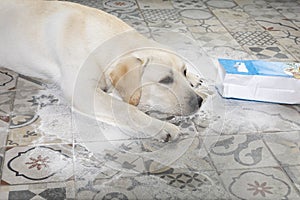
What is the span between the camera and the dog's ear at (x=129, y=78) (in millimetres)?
1436

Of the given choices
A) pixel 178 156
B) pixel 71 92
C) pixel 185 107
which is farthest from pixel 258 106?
pixel 71 92

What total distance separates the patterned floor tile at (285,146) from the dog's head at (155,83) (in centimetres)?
27

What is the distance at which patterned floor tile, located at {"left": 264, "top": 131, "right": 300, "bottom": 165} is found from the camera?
1378mm

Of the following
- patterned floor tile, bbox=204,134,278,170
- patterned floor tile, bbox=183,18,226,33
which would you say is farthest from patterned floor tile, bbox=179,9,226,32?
patterned floor tile, bbox=204,134,278,170

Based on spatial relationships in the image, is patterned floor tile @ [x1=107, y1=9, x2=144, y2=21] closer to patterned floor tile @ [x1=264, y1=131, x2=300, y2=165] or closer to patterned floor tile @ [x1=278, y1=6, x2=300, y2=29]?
patterned floor tile @ [x1=278, y1=6, x2=300, y2=29]

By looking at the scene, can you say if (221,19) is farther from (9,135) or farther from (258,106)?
(9,135)

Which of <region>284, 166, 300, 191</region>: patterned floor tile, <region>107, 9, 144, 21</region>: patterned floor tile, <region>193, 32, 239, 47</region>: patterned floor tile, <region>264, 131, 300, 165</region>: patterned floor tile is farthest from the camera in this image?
<region>107, 9, 144, 21</region>: patterned floor tile

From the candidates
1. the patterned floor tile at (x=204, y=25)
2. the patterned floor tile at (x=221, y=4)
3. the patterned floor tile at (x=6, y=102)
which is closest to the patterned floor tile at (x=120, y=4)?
the patterned floor tile at (x=204, y=25)

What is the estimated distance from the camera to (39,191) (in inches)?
46.8

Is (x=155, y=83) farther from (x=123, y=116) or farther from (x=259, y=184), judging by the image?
(x=259, y=184)

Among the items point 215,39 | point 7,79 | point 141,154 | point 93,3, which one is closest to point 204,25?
point 215,39

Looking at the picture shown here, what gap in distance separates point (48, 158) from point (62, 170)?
0.24 feet

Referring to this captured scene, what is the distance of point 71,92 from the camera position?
5.17ft

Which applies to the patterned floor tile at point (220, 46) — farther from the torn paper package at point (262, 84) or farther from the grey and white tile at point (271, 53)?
the torn paper package at point (262, 84)
